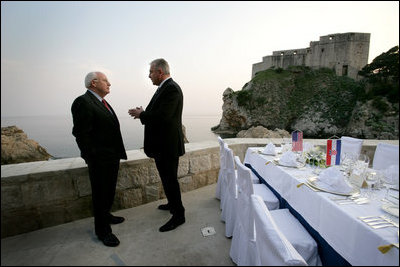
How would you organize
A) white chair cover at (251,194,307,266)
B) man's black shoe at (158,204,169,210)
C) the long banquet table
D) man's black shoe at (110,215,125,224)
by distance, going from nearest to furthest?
white chair cover at (251,194,307,266) → the long banquet table → man's black shoe at (110,215,125,224) → man's black shoe at (158,204,169,210)

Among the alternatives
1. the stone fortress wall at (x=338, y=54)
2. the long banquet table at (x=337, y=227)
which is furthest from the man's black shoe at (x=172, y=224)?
the stone fortress wall at (x=338, y=54)

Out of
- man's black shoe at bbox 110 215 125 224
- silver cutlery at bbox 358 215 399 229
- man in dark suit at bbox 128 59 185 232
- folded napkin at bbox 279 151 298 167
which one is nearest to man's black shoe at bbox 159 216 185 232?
man in dark suit at bbox 128 59 185 232

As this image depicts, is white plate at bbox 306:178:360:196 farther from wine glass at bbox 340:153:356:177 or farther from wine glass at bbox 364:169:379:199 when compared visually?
wine glass at bbox 340:153:356:177

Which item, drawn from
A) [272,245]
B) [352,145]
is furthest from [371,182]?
[352,145]

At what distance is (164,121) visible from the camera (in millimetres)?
2213

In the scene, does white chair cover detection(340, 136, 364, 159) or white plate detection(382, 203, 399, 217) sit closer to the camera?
white plate detection(382, 203, 399, 217)

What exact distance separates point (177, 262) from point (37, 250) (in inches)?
49.6

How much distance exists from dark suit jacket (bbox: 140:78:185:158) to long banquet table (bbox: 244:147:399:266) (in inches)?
55.0

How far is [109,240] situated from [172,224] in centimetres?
69

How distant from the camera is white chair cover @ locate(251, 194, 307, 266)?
2.67 feet

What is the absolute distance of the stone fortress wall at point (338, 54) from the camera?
32188mm

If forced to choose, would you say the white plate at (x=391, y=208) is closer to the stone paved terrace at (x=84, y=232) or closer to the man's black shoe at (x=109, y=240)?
the stone paved terrace at (x=84, y=232)

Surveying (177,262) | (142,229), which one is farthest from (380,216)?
(142,229)

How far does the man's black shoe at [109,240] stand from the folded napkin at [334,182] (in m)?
2.10
